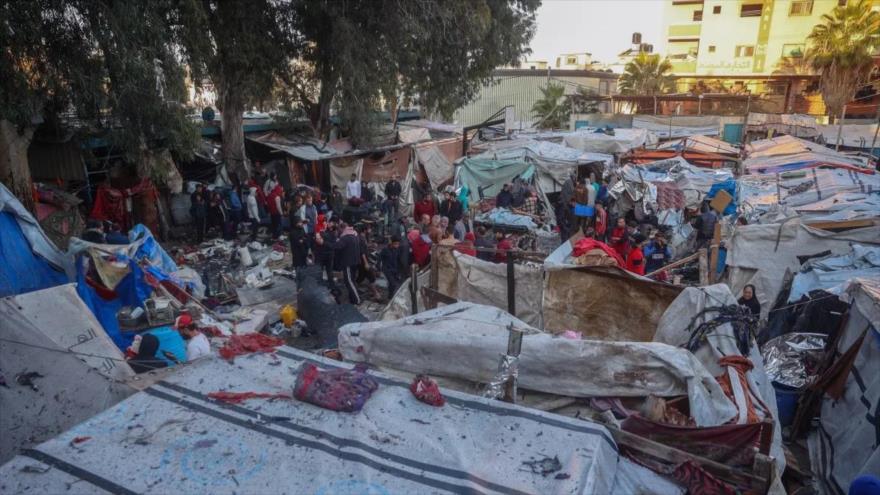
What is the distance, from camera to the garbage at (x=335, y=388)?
3.29 meters

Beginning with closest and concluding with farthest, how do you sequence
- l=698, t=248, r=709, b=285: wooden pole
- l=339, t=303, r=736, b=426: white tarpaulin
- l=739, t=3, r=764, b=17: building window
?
l=339, t=303, r=736, b=426: white tarpaulin, l=698, t=248, r=709, b=285: wooden pole, l=739, t=3, r=764, b=17: building window

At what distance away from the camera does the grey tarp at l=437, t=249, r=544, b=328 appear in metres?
6.96

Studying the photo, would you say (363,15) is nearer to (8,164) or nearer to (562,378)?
(8,164)

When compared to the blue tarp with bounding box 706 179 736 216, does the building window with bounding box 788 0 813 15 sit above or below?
above

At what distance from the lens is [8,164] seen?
31.5ft

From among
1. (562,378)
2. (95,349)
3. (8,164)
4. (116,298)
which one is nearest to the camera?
(562,378)

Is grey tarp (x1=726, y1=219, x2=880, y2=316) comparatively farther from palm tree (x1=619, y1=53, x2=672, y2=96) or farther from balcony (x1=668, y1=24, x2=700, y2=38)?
balcony (x1=668, y1=24, x2=700, y2=38)

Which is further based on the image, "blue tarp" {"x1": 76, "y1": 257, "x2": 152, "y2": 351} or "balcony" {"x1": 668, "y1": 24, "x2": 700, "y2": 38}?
"balcony" {"x1": 668, "y1": 24, "x2": 700, "y2": 38}

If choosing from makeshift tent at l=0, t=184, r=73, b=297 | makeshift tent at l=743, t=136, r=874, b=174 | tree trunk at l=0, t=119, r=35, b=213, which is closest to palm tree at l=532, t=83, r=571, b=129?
makeshift tent at l=743, t=136, r=874, b=174

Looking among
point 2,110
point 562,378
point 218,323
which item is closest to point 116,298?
point 218,323

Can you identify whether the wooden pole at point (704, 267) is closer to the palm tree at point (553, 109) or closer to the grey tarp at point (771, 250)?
the grey tarp at point (771, 250)

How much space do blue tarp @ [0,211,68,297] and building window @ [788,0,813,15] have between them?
4629cm

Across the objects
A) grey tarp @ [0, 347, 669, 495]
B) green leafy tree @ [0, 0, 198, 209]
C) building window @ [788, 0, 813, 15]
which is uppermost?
building window @ [788, 0, 813, 15]

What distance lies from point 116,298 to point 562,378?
676cm
